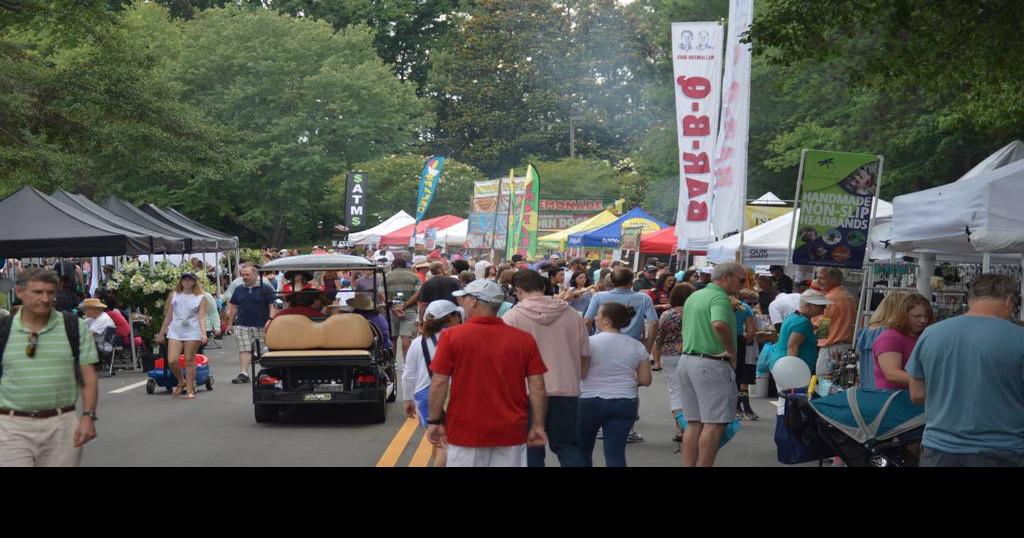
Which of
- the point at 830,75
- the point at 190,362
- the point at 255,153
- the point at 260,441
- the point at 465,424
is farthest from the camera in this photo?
the point at 255,153

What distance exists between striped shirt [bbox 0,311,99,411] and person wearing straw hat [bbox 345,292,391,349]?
747 centimetres

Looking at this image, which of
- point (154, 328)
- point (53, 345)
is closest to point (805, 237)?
point (53, 345)

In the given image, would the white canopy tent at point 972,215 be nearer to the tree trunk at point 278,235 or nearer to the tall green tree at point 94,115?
the tall green tree at point 94,115

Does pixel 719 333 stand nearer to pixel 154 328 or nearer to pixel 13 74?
pixel 154 328

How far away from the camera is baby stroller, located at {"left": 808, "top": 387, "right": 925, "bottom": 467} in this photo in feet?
28.0

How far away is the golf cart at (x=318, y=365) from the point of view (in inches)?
547

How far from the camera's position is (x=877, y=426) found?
8562 millimetres

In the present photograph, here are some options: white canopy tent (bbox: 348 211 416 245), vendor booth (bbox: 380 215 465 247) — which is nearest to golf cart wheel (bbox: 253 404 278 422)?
vendor booth (bbox: 380 215 465 247)

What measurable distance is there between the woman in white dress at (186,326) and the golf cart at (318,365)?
3.14 meters

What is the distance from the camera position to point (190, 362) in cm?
1727

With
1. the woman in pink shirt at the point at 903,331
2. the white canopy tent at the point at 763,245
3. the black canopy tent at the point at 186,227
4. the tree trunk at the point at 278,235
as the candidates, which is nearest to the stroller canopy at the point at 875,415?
the woman in pink shirt at the point at 903,331

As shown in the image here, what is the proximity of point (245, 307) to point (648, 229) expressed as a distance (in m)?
18.4

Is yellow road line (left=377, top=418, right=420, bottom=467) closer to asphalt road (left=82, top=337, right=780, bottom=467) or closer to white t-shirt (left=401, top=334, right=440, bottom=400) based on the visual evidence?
asphalt road (left=82, top=337, right=780, bottom=467)

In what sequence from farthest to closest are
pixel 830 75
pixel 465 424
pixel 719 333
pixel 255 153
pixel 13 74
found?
pixel 255 153
pixel 830 75
pixel 13 74
pixel 719 333
pixel 465 424
